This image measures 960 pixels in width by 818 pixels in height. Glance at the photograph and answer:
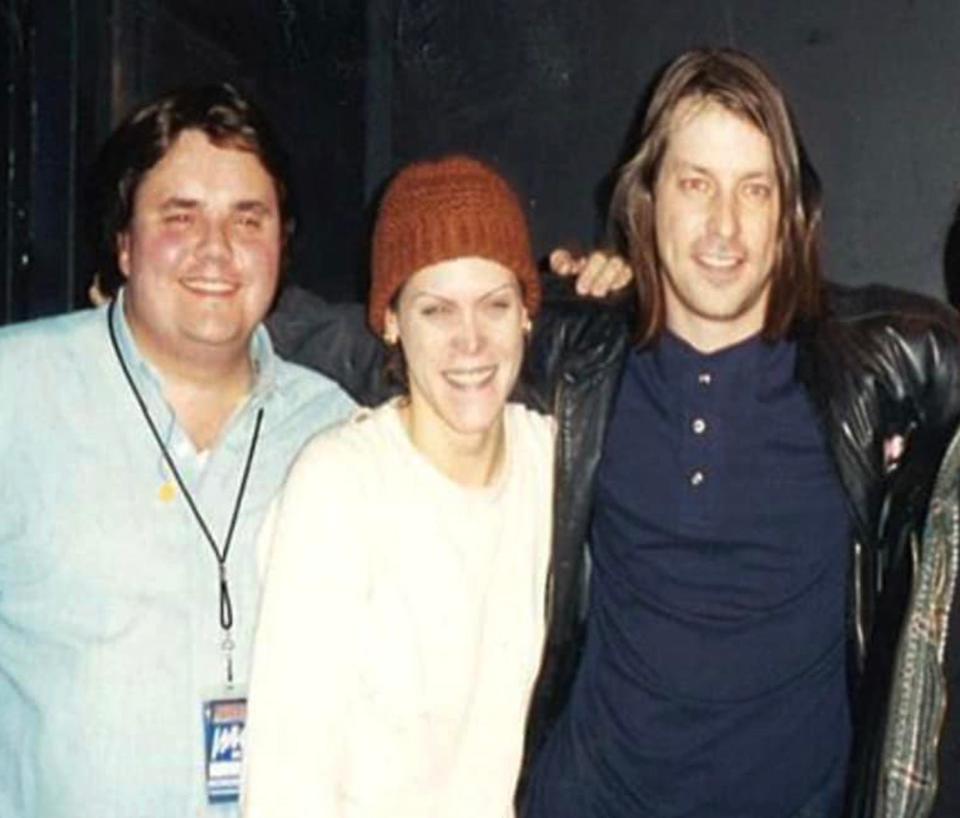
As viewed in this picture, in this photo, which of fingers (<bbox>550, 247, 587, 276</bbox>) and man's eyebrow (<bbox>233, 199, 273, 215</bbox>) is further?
fingers (<bbox>550, 247, 587, 276</bbox>)

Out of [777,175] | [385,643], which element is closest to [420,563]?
[385,643]

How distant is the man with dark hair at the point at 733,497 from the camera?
241cm

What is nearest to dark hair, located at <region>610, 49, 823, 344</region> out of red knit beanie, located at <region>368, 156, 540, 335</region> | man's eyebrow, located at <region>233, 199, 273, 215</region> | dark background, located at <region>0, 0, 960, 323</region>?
red knit beanie, located at <region>368, 156, 540, 335</region>

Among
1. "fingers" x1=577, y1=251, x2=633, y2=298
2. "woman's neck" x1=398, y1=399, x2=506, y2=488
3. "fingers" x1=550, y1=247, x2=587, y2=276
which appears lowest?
"woman's neck" x1=398, y1=399, x2=506, y2=488

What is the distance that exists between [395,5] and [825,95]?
1.33m

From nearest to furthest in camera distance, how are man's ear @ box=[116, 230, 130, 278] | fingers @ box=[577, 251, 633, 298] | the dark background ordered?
man's ear @ box=[116, 230, 130, 278]
fingers @ box=[577, 251, 633, 298]
the dark background

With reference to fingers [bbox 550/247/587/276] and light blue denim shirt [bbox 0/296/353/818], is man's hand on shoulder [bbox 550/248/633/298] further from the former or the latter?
light blue denim shirt [bbox 0/296/353/818]

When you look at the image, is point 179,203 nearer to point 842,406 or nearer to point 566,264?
point 566,264

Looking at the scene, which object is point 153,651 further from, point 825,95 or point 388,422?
point 825,95

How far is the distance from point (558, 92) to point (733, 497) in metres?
2.13

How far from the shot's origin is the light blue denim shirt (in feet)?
7.14

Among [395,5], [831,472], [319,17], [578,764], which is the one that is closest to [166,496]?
[578,764]

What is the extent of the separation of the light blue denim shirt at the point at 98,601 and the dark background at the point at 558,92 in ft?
4.06

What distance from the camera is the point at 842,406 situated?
2459mm
